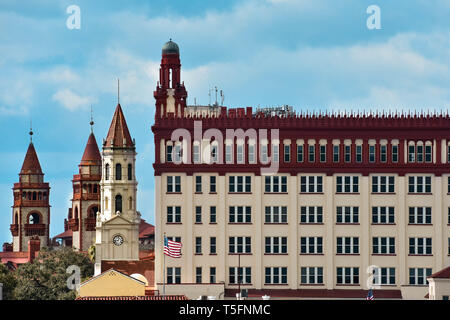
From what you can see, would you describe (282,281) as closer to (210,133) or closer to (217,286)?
(217,286)

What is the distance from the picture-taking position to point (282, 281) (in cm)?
15350

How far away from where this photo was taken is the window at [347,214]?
506 feet

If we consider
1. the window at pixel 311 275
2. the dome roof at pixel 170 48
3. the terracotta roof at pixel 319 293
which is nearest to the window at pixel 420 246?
the terracotta roof at pixel 319 293

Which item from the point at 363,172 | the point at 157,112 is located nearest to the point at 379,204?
the point at 363,172

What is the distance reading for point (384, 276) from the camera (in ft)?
505

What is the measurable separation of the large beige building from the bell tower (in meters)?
12.8

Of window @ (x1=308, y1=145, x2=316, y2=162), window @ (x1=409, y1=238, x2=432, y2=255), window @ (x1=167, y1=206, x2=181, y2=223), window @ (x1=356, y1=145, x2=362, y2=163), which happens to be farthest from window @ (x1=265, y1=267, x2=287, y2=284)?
window @ (x1=356, y1=145, x2=362, y2=163)

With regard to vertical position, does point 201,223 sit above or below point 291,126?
below

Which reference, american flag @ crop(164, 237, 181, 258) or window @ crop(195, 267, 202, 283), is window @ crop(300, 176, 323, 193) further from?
american flag @ crop(164, 237, 181, 258)

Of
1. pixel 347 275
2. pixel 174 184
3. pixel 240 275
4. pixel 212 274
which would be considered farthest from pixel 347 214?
pixel 174 184

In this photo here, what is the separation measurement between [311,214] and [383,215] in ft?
25.7
